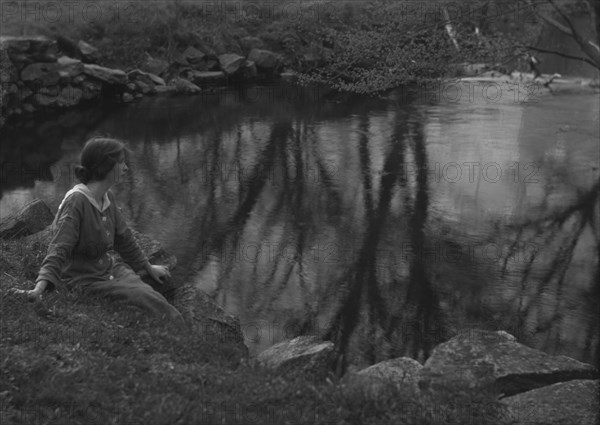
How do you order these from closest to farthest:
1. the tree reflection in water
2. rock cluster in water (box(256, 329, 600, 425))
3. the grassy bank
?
rock cluster in water (box(256, 329, 600, 425)), the tree reflection in water, the grassy bank

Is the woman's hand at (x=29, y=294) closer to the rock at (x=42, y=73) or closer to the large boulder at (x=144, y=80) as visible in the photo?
the rock at (x=42, y=73)

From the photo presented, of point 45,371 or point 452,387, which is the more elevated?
point 45,371

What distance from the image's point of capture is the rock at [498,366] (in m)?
8.58

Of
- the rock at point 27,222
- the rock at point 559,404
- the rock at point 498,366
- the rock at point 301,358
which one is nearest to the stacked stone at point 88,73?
the rock at point 27,222

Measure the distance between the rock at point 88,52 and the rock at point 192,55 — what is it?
458 centimetres

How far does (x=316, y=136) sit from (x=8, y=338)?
2134cm

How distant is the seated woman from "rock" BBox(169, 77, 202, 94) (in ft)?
96.7

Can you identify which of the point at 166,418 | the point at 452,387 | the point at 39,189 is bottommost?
the point at 39,189

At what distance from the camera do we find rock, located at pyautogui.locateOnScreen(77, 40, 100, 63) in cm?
3606

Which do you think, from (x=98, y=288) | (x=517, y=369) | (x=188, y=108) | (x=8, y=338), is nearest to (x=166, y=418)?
(x=8, y=338)

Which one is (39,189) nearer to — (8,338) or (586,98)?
(8,338)

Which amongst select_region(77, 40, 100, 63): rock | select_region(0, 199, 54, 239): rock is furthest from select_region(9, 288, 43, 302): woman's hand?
select_region(77, 40, 100, 63): rock

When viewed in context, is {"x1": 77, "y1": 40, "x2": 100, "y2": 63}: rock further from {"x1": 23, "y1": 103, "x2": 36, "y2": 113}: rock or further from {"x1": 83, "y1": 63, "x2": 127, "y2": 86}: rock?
{"x1": 23, "y1": 103, "x2": 36, "y2": 113}: rock

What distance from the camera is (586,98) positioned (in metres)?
34.4
